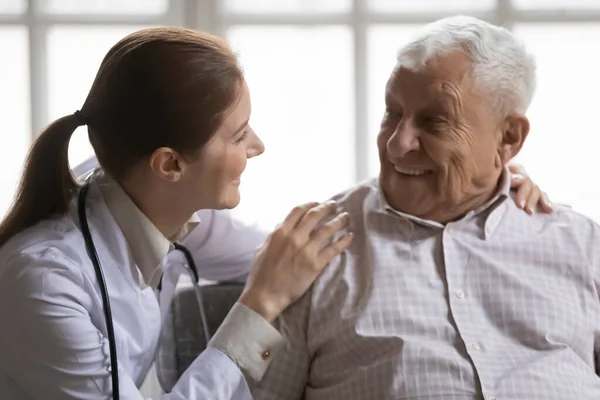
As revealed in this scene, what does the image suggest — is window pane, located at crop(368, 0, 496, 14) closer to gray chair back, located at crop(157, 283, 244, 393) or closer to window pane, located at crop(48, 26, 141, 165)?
window pane, located at crop(48, 26, 141, 165)

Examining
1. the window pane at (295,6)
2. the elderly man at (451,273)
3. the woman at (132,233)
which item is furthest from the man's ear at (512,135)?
the window pane at (295,6)

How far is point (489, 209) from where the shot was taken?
1.91 meters

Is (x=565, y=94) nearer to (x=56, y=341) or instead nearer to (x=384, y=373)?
(x=384, y=373)

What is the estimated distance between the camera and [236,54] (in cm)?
170

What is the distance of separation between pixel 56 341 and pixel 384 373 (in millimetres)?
641

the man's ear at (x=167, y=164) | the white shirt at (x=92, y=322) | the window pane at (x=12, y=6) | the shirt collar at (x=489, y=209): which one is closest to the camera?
the white shirt at (x=92, y=322)

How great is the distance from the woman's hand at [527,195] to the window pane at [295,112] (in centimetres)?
69

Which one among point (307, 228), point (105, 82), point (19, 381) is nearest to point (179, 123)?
point (105, 82)

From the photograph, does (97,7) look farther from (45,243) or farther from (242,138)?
(45,243)

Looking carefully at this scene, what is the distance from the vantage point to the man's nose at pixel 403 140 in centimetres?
180

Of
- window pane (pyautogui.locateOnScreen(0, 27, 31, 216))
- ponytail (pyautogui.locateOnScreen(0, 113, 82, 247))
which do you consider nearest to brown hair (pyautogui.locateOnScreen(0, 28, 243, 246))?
ponytail (pyautogui.locateOnScreen(0, 113, 82, 247))

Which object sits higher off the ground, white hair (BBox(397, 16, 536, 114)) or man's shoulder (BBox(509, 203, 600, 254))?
white hair (BBox(397, 16, 536, 114))

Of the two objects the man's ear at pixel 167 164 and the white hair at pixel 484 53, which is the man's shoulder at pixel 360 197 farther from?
the man's ear at pixel 167 164

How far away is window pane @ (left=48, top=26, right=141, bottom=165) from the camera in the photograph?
2541 mm
